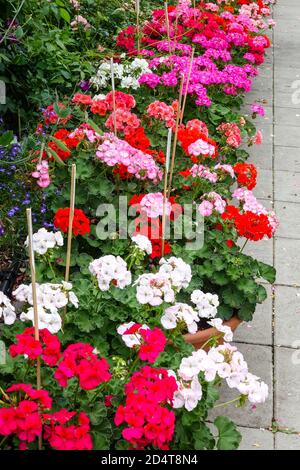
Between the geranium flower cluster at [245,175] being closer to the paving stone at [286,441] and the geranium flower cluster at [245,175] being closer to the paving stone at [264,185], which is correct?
the paving stone at [264,185]

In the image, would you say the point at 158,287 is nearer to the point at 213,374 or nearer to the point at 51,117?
the point at 213,374

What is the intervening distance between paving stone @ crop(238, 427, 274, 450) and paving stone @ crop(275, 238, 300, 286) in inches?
47.2

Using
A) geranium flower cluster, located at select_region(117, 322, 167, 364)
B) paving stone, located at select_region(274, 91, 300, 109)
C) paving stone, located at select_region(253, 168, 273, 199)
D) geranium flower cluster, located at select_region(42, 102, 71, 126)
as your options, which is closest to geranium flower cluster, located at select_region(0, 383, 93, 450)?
geranium flower cluster, located at select_region(117, 322, 167, 364)

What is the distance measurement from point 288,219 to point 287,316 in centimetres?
111

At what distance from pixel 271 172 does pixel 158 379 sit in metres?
3.38

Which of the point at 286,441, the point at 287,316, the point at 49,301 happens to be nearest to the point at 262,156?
the point at 287,316

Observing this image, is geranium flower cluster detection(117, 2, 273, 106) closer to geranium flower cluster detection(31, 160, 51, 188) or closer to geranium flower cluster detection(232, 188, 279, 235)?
geranium flower cluster detection(232, 188, 279, 235)

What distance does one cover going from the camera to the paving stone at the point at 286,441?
9.73ft

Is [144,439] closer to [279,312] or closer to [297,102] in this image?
[279,312]

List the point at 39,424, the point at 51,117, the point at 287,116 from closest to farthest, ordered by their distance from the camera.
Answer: the point at 39,424
the point at 51,117
the point at 287,116

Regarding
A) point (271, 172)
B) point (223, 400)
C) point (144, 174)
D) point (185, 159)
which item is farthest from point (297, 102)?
point (223, 400)

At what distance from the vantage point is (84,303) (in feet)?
9.22

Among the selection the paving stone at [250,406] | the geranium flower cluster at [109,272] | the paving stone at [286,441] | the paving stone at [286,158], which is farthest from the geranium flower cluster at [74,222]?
the paving stone at [286,158]

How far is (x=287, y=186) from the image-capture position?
5176 millimetres
